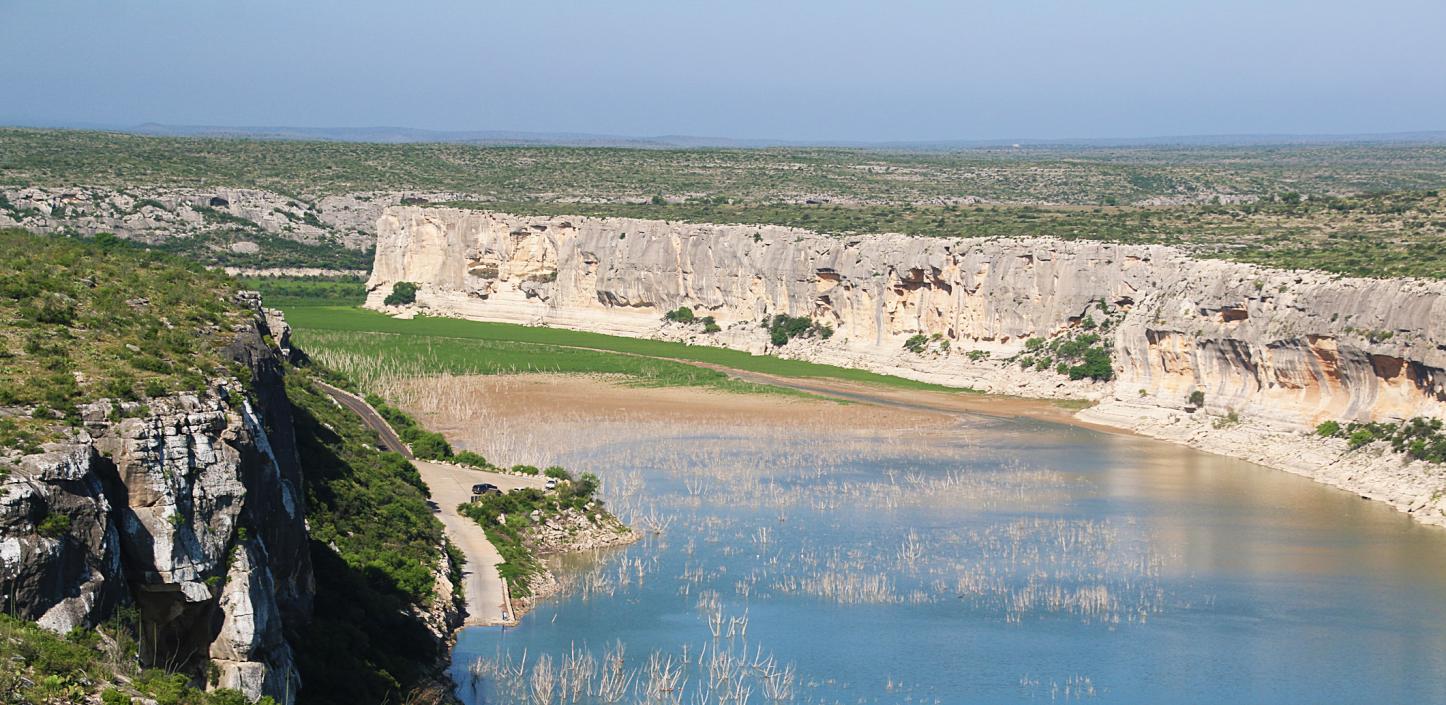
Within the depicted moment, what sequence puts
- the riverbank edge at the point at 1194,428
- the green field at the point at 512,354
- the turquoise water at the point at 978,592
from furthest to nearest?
the green field at the point at 512,354, the riverbank edge at the point at 1194,428, the turquoise water at the point at 978,592

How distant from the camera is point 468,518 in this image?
3425cm

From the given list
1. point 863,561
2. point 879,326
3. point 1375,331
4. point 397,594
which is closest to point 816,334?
point 879,326

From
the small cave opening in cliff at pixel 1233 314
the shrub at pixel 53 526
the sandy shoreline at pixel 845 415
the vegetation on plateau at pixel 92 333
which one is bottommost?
the sandy shoreline at pixel 845 415

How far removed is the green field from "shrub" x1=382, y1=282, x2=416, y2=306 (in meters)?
4.72

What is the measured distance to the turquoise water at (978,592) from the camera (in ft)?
81.3

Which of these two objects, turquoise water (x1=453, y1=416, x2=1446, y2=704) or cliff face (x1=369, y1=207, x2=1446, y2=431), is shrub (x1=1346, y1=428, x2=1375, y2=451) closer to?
cliff face (x1=369, y1=207, x2=1446, y2=431)

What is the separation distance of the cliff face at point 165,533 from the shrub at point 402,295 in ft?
215

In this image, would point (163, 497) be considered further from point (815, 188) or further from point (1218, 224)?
point (815, 188)

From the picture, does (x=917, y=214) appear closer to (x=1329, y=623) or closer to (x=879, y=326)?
(x=879, y=326)

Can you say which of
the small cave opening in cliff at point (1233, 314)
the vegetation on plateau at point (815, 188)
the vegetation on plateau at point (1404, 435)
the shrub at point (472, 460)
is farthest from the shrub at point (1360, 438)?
the shrub at point (472, 460)

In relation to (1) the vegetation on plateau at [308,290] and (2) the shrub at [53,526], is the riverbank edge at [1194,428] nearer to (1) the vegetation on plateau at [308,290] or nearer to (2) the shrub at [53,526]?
(1) the vegetation on plateau at [308,290]

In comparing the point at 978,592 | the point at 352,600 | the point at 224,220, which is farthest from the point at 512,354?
the point at 352,600

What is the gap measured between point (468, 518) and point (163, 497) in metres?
18.4

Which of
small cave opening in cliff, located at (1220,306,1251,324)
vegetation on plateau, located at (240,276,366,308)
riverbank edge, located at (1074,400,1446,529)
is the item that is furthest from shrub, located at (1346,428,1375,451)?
vegetation on plateau, located at (240,276,366,308)
